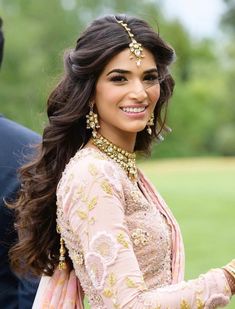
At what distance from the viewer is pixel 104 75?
2.42 metres

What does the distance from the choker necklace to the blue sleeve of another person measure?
0.51m

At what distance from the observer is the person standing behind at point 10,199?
9.51 feet

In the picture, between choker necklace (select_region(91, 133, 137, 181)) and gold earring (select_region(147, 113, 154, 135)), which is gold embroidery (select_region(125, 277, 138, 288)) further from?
gold earring (select_region(147, 113, 154, 135))

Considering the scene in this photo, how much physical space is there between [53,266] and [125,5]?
1936 inches

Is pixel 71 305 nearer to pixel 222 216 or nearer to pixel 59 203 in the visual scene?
pixel 59 203

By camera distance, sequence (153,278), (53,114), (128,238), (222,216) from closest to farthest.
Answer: (128,238) < (153,278) < (53,114) < (222,216)

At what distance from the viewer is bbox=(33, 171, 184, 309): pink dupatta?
97.3 inches

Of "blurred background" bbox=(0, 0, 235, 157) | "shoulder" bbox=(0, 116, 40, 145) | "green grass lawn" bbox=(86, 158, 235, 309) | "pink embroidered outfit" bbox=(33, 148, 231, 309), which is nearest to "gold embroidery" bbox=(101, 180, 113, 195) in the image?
"pink embroidered outfit" bbox=(33, 148, 231, 309)

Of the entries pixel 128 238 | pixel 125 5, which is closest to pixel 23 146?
pixel 128 238

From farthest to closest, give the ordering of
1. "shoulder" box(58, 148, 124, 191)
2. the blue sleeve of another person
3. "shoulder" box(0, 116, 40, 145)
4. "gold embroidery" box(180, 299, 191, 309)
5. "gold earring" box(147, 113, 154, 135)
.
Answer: "shoulder" box(0, 116, 40, 145) < the blue sleeve of another person < "gold earring" box(147, 113, 154, 135) < "shoulder" box(58, 148, 124, 191) < "gold embroidery" box(180, 299, 191, 309)

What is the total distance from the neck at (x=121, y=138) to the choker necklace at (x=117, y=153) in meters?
0.01

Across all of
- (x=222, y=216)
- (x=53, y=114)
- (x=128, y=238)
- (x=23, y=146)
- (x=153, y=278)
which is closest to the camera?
(x=128, y=238)

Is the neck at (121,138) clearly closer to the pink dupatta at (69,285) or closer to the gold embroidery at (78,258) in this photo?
the pink dupatta at (69,285)

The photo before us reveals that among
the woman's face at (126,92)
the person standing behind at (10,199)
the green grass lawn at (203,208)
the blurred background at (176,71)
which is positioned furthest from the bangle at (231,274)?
the blurred background at (176,71)
